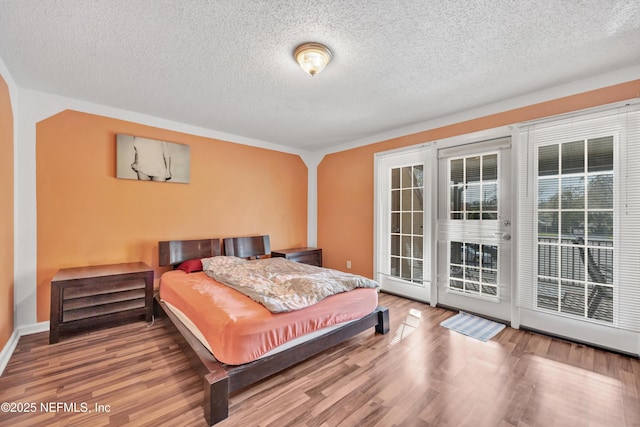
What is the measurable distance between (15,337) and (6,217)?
3.83 feet

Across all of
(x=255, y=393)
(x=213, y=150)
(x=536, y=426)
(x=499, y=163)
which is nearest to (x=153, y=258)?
(x=213, y=150)

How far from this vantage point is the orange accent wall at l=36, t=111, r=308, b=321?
111 inches

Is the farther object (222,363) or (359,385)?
(359,385)

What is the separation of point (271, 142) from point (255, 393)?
382 cm

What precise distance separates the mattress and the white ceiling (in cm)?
198

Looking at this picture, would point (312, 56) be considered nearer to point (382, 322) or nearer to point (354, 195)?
point (382, 322)

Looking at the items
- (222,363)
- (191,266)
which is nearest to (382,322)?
(222,363)

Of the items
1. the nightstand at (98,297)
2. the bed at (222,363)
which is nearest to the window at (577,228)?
the bed at (222,363)

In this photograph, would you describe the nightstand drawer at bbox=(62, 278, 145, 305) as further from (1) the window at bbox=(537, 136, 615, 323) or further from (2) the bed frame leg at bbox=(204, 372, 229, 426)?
(1) the window at bbox=(537, 136, 615, 323)

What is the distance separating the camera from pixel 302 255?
4.58m

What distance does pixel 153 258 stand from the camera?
3.45 meters

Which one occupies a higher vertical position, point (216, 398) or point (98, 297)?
point (98, 297)

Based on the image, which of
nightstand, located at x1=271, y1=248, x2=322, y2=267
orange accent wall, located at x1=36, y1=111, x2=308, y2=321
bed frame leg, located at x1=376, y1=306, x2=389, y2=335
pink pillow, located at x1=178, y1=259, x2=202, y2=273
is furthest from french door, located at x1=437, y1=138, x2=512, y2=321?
pink pillow, located at x1=178, y1=259, x2=202, y2=273

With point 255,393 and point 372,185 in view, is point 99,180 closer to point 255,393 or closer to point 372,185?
point 255,393
